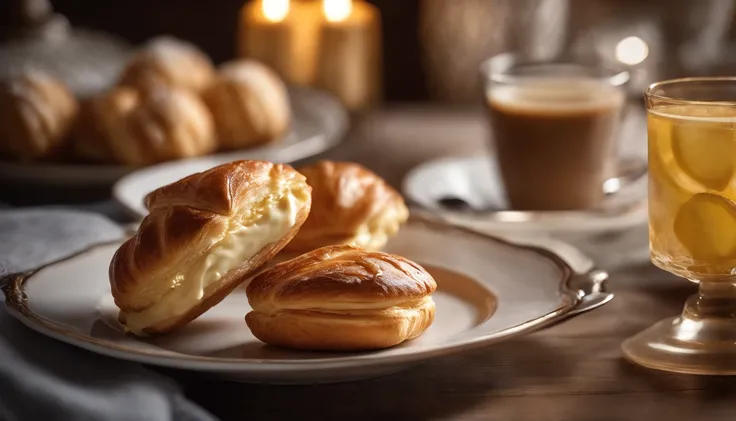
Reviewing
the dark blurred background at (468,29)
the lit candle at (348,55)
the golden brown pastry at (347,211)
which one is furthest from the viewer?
the dark blurred background at (468,29)

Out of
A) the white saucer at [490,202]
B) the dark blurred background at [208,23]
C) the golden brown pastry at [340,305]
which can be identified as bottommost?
the dark blurred background at [208,23]

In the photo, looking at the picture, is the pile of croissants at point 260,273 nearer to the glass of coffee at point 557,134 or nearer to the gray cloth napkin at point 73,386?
the gray cloth napkin at point 73,386

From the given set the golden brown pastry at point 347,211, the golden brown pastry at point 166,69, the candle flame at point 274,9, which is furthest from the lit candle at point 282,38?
the golden brown pastry at point 347,211

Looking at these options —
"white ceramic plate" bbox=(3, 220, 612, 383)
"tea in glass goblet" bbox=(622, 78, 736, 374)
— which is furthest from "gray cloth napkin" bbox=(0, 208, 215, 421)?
"tea in glass goblet" bbox=(622, 78, 736, 374)

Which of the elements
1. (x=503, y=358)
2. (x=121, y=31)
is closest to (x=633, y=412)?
(x=503, y=358)

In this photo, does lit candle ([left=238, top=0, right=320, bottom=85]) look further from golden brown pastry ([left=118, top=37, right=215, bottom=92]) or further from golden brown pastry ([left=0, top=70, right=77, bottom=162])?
golden brown pastry ([left=0, top=70, right=77, bottom=162])

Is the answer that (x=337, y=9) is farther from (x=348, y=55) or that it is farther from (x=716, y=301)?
(x=716, y=301)
